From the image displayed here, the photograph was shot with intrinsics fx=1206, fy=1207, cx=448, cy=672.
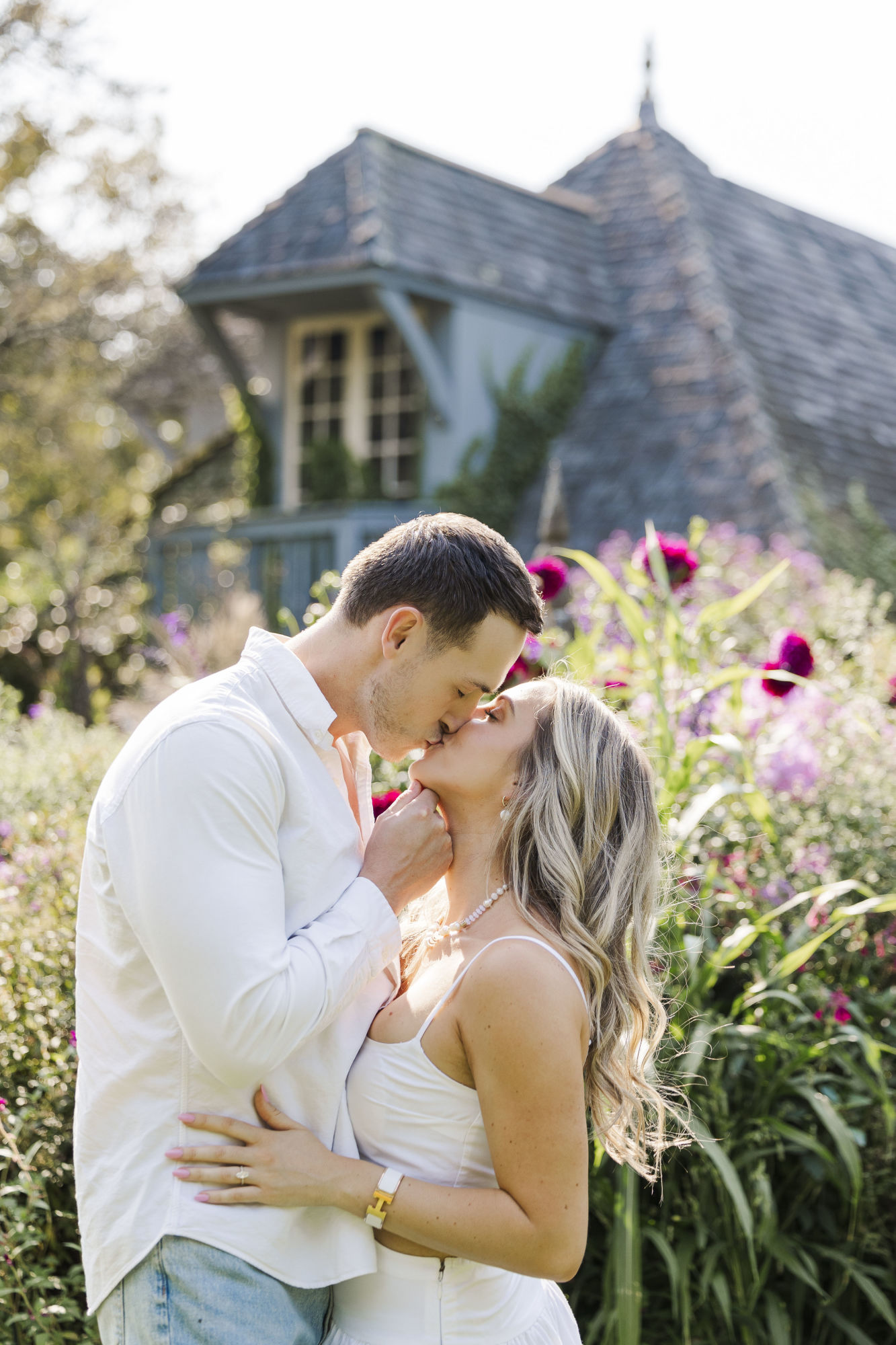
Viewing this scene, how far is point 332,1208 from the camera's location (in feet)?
6.29

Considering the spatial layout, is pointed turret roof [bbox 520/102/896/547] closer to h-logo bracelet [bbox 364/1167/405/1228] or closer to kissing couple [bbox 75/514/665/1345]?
kissing couple [bbox 75/514/665/1345]

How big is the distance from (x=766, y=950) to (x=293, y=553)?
26.9 feet

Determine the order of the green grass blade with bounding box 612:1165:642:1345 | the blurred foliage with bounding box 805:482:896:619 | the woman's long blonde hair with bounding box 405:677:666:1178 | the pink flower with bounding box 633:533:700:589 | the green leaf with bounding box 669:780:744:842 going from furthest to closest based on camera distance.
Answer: the blurred foliage with bounding box 805:482:896:619, the pink flower with bounding box 633:533:700:589, the green leaf with bounding box 669:780:744:842, the green grass blade with bounding box 612:1165:642:1345, the woman's long blonde hair with bounding box 405:677:666:1178

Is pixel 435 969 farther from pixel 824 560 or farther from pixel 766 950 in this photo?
pixel 824 560

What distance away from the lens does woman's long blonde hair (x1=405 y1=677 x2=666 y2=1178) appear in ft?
6.80

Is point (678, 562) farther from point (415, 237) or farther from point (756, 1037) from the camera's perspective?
point (415, 237)

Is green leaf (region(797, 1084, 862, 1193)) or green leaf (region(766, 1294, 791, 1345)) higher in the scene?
green leaf (region(797, 1084, 862, 1193))

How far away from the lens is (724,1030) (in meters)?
3.12

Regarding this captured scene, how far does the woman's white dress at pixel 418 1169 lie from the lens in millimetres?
2004

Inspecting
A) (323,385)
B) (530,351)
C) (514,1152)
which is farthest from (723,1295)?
(323,385)

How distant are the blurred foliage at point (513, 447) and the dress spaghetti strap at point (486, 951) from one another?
9.40 meters

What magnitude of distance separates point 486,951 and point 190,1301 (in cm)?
67

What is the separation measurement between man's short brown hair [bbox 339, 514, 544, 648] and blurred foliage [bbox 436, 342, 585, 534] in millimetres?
9254

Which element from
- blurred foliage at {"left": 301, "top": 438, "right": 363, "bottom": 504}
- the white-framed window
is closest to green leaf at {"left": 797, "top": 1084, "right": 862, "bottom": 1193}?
the white-framed window
